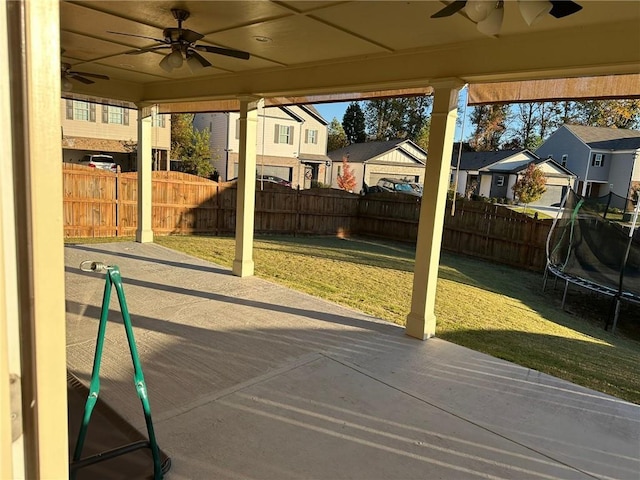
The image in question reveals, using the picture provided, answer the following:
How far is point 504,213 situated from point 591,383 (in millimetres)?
8099

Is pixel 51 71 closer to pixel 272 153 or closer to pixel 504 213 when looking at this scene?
pixel 504 213

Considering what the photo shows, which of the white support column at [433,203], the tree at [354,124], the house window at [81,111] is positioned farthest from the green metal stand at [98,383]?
the tree at [354,124]

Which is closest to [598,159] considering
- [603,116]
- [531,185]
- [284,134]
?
[603,116]

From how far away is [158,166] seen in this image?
22.2 m

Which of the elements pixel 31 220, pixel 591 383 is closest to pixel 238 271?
pixel 591 383

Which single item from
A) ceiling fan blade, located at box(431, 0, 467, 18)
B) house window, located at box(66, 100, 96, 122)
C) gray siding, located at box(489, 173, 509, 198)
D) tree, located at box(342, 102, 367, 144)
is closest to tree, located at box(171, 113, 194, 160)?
house window, located at box(66, 100, 96, 122)

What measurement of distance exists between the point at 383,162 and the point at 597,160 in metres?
14.2

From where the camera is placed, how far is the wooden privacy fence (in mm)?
10375

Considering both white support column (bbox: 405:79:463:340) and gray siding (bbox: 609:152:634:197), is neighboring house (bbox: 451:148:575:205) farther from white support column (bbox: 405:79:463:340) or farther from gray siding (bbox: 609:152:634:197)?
white support column (bbox: 405:79:463:340)

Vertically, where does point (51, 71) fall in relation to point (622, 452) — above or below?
above

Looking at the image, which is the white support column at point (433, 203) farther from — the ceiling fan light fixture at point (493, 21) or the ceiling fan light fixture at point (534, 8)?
the ceiling fan light fixture at point (534, 8)

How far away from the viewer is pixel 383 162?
30062 mm

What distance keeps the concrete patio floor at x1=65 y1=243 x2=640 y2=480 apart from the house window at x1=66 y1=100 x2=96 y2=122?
56.3 feet

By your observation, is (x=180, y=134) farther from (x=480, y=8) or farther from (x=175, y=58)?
(x=480, y=8)
